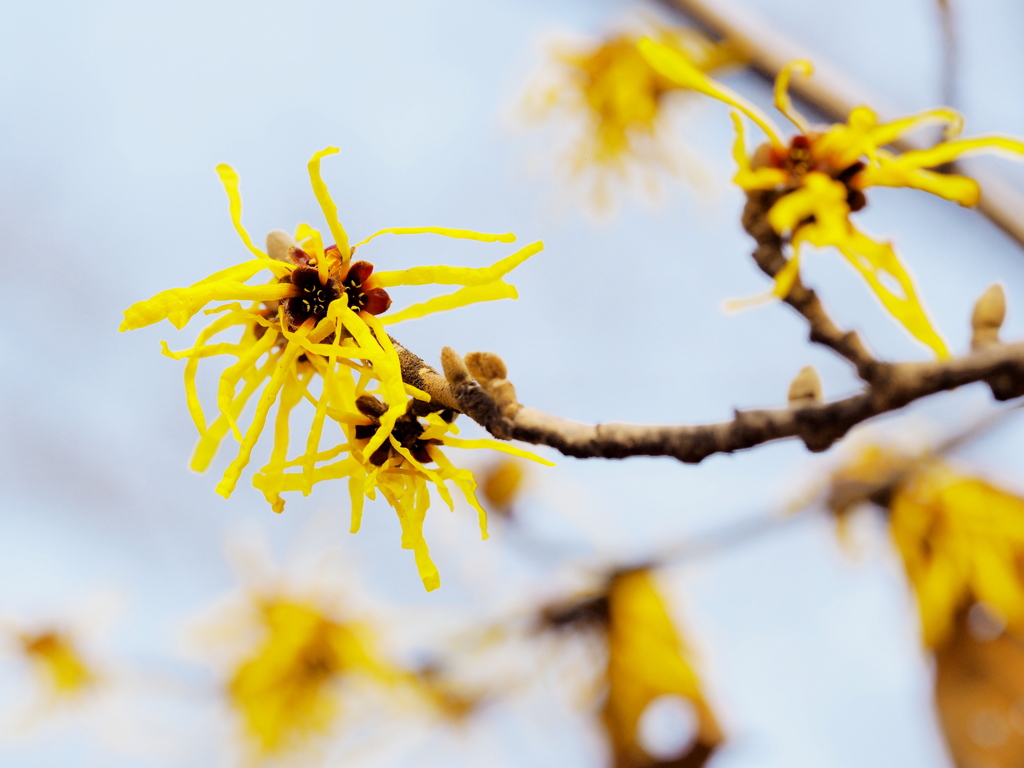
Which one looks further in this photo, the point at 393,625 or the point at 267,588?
the point at 267,588

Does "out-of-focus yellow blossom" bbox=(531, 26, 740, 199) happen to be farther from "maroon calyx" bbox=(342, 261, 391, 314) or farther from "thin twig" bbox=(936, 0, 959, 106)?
"maroon calyx" bbox=(342, 261, 391, 314)

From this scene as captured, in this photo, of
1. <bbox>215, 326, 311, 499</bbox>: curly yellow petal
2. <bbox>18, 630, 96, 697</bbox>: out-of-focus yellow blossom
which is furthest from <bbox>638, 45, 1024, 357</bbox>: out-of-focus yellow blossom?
<bbox>18, 630, 96, 697</bbox>: out-of-focus yellow blossom

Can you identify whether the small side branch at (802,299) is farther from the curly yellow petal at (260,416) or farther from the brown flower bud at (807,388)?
the curly yellow petal at (260,416)

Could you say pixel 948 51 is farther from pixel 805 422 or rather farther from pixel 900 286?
pixel 805 422

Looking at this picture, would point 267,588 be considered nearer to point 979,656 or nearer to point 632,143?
point 632,143

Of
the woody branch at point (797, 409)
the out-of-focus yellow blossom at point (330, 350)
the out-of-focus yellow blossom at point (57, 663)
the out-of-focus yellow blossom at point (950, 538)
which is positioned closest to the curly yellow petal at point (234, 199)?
the out-of-focus yellow blossom at point (330, 350)

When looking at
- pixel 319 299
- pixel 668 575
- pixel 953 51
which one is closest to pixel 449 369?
pixel 319 299
